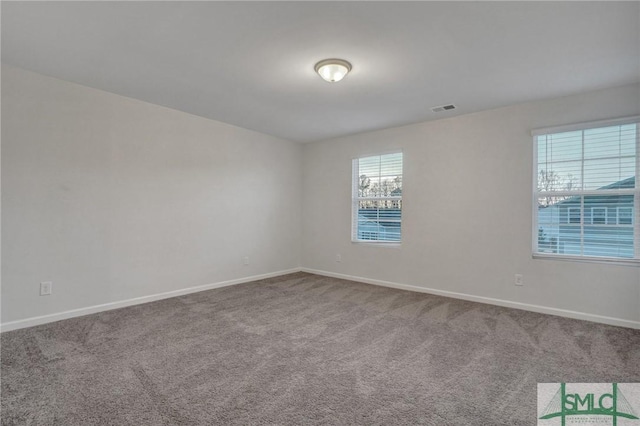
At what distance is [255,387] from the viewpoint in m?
2.00

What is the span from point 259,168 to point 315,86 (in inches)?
89.8

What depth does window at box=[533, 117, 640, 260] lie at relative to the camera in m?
3.18

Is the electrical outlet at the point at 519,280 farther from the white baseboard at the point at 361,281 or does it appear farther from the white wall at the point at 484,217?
the white baseboard at the point at 361,281

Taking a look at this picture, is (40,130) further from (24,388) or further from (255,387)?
(255,387)

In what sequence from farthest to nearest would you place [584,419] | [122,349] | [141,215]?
[141,215] < [122,349] < [584,419]

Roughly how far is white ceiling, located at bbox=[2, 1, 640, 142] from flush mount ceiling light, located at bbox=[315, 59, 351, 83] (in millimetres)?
70

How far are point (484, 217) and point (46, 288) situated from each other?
16.6ft

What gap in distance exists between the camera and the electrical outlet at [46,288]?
3090 mm

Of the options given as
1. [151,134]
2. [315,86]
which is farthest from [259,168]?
[315,86]

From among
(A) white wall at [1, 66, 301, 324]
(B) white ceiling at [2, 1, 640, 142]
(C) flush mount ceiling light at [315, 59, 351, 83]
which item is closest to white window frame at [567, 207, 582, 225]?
(B) white ceiling at [2, 1, 640, 142]

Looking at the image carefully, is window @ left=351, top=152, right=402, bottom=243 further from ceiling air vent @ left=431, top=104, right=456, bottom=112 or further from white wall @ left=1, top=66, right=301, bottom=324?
white wall @ left=1, top=66, right=301, bottom=324

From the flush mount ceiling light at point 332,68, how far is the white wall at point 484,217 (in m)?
2.14

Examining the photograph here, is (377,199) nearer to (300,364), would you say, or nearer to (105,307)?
(300,364)

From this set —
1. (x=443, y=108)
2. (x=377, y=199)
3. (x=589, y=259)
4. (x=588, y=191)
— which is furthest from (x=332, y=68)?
(x=589, y=259)
